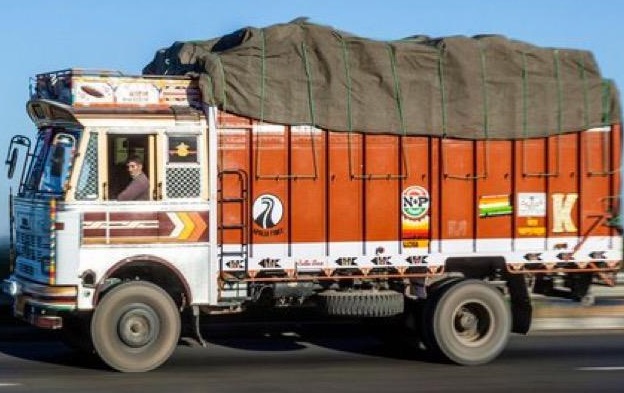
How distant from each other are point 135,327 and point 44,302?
3.05 ft

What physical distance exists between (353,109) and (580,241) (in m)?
2.98

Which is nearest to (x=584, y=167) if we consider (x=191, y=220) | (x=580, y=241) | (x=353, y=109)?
(x=580, y=241)

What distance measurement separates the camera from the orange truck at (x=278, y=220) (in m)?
10.6

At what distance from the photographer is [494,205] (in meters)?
11.6

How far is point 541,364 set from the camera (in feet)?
37.8

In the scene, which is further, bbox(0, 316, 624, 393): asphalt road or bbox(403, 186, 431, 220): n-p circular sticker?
bbox(403, 186, 431, 220): n-p circular sticker

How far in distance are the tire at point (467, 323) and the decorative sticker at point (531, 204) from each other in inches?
36.5

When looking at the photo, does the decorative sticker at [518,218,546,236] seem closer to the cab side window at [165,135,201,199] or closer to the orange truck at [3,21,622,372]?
the orange truck at [3,21,622,372]

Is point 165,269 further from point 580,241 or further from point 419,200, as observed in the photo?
point 580,241

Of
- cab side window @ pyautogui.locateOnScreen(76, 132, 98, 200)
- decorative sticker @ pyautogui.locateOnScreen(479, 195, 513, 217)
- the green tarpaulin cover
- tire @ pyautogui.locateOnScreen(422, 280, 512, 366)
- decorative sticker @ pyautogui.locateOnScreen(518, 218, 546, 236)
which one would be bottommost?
tire @ pyautogui.locateOnScreen(422, 280, 512, 366)

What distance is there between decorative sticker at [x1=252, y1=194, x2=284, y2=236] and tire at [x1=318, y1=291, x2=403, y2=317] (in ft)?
3.10

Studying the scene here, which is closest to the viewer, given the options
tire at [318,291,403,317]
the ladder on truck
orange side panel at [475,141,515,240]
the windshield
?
Answer: the windshield

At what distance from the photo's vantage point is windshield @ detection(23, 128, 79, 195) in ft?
35.1

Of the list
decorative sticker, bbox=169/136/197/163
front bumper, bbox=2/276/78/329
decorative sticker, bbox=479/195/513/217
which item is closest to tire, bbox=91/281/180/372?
front bumper, bbox=2/276/78/329
